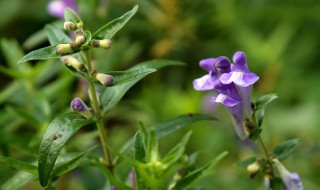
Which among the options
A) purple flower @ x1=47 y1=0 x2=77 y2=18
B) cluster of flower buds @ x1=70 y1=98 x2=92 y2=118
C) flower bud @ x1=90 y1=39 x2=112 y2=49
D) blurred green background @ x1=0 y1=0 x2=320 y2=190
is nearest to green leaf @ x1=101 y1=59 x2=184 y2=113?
cluster of flower buds @ x1=70 y1=98 x2=92 y2=118

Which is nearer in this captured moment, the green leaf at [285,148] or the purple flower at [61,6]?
the green leaf at [285,148]

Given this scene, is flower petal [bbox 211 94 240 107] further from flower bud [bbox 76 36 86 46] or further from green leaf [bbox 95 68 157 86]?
flower bud [bbox 76 36 86 46]

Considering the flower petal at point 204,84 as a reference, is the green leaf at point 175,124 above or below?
below

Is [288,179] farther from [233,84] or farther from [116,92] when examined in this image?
[116,92]

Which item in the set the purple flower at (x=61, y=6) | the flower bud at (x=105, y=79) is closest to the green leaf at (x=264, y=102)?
the flower bud at (x=105, y=79)

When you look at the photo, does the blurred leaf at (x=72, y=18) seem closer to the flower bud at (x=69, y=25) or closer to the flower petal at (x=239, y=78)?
the flower bud at (x=69, y=25)

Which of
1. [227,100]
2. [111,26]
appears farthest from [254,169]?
[111,26]

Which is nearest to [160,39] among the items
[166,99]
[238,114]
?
[166,99]
